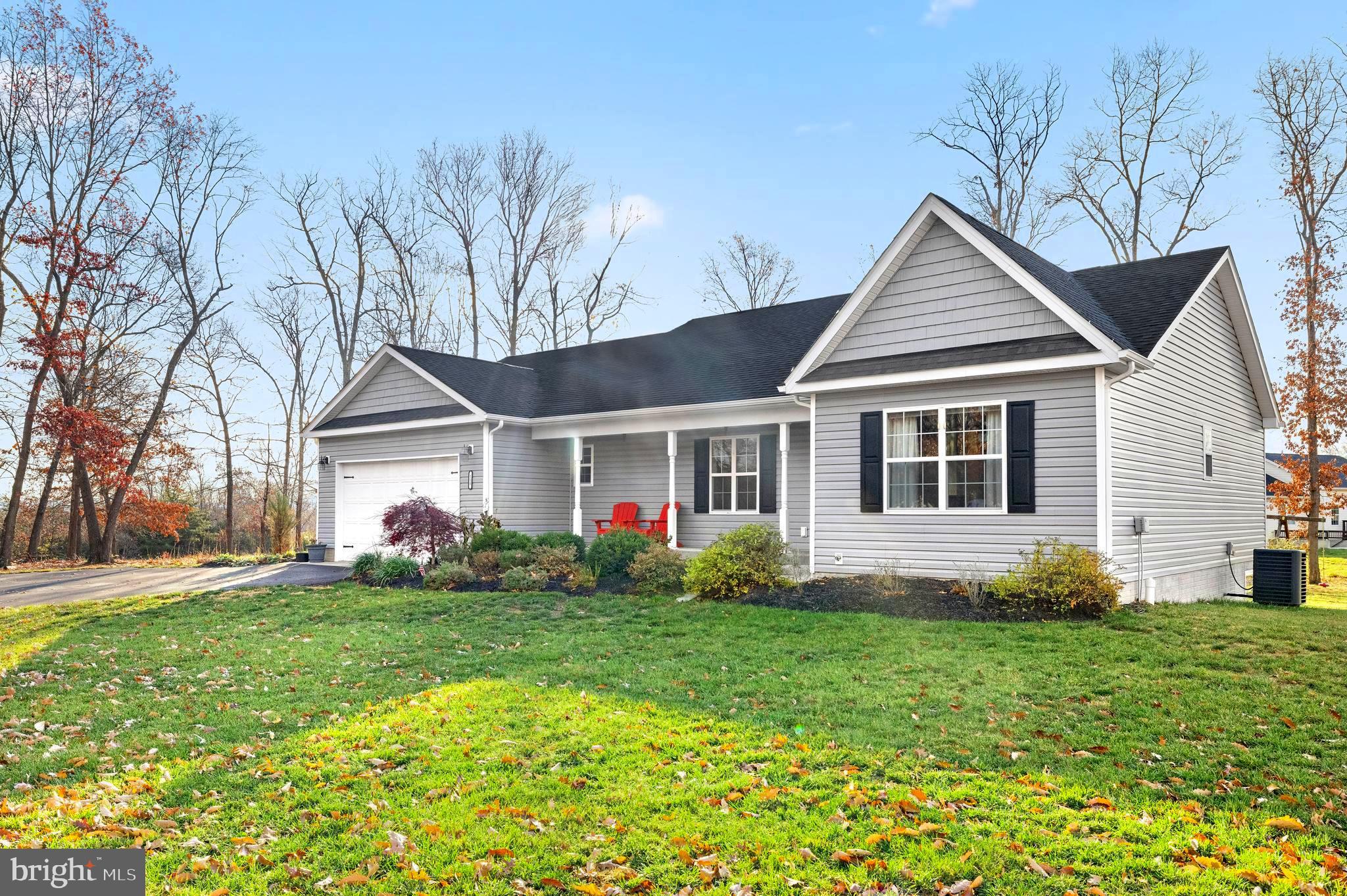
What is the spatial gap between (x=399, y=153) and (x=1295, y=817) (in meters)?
32.3

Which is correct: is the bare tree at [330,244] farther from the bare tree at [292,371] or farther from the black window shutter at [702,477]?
the black window shutter at [702,477]

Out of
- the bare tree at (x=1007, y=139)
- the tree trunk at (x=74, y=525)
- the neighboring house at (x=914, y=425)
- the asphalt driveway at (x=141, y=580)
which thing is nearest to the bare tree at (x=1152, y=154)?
the bare tree at (x=1007, y=139)

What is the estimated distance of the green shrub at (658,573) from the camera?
12.2 m

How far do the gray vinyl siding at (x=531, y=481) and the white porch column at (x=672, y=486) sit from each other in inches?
125

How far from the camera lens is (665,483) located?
686 inches

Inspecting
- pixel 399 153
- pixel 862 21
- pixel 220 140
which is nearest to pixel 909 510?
pixel 862 21

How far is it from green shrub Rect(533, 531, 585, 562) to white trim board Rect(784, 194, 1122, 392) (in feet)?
15.2

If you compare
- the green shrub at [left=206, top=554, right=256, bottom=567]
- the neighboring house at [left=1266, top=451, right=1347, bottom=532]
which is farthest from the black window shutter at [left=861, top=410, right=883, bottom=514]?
the green shrub at [left=206, top=554, right=256, bottom=567]

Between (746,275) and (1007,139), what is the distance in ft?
35.3

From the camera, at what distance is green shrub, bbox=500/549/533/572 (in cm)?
1417

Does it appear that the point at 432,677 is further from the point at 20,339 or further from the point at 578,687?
the point at 20,339

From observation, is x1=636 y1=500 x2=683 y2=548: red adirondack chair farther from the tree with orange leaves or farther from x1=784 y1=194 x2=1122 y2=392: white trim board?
the tree with orange leaves

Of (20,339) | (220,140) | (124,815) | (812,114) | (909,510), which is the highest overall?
(220,140)

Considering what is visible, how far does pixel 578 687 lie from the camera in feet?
23.9
